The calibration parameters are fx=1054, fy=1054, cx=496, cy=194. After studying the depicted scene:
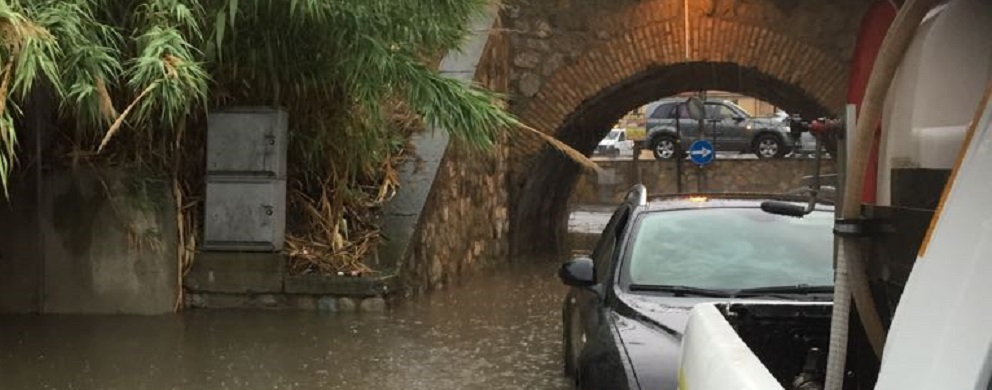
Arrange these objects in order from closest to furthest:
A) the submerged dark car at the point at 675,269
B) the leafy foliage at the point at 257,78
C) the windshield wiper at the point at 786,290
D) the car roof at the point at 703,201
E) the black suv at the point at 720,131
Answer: the submerged dark car at the point at 675,269
the windshield wiper at the point at 786,290
the car roof at the point at 703,201
the leafy foliage at the point at 257,78
the black suv at the point at 720,131

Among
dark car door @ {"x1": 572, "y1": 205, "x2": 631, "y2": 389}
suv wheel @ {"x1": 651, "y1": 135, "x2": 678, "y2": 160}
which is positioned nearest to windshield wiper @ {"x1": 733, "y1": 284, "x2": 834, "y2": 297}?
dark car door @ {"x1": 572, "y1": 205, "x2": 631, "y2": 389}

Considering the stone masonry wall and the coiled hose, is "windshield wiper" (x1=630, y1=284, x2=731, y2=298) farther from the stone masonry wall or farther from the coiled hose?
the stone masonry wall

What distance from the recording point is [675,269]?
5.36 metres

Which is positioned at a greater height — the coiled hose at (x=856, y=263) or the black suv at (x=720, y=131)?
the black suv at (x=720, y=131)

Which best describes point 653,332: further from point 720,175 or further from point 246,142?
point 720,175

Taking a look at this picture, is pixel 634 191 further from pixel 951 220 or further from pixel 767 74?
pixel 767 74

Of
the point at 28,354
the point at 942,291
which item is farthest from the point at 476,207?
the point at 942,291

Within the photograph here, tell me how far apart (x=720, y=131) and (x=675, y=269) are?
2601cm

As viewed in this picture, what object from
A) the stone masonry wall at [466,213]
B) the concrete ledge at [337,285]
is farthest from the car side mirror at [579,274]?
the stone masonry wall at [466,213]

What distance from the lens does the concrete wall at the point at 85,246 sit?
336 inches

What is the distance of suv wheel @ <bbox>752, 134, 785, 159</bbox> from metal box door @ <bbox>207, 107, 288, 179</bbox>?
77.0ft

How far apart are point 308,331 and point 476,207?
5.42m

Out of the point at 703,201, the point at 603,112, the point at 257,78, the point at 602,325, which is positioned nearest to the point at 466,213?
the point at 603,112

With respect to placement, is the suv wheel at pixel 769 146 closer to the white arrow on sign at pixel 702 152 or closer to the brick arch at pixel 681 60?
the white arrow on sign at pixel 702 152
